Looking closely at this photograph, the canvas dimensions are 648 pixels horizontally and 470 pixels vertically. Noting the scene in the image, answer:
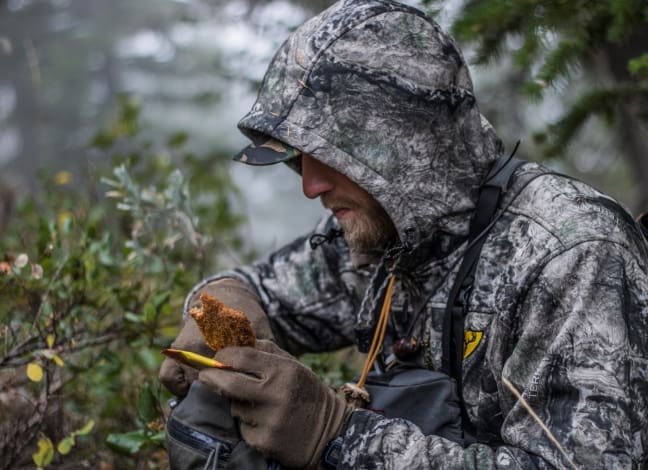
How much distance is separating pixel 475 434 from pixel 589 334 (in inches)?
23.1

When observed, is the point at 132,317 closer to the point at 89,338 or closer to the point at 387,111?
the point at 89,338

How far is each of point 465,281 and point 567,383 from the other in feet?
1.87

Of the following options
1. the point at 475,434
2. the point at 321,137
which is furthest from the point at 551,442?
the point at 321,137

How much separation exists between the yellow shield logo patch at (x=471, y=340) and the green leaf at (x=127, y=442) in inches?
52.0

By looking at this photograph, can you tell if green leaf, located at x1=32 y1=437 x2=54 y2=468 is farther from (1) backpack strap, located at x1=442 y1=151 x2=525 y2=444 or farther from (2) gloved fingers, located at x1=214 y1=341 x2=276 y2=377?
(1) backpack strap, located at x1=442 y1=151 x2=525 y2=444

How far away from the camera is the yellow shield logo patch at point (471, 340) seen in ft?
7.96

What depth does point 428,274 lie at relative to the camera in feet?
8.94

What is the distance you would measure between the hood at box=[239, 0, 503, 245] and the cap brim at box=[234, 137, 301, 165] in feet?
0.16

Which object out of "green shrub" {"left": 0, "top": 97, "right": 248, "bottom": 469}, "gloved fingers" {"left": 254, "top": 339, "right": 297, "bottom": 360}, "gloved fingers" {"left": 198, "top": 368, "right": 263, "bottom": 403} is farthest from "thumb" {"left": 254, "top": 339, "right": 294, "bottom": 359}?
"green shrub" {"left": 0, "top": 97, "right": 248, "bottom": 469}

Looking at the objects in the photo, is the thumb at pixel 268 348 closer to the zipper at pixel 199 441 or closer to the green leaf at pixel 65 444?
the zipper at pixel 199 441

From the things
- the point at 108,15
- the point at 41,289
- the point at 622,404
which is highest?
the point at 622,404

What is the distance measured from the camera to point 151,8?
23250mm

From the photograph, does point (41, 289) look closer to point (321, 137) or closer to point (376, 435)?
point (321, 137)

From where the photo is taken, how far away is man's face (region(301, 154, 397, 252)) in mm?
2654
